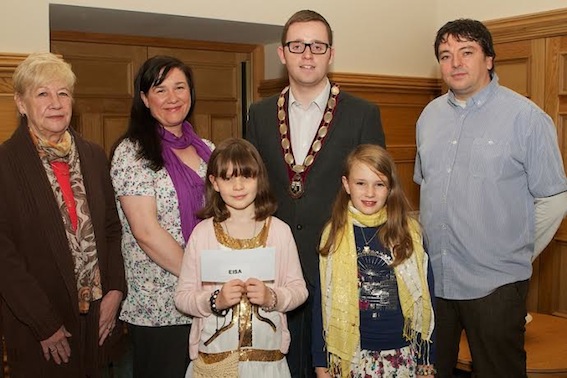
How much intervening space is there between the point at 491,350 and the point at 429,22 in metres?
2.71

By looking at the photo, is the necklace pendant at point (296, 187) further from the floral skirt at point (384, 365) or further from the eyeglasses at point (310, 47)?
the floral skirt at point (384, 365)

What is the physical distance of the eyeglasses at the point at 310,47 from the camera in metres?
2.33

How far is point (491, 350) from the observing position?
7.54ft

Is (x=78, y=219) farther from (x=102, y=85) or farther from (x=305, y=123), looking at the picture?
(x=102, y=85)

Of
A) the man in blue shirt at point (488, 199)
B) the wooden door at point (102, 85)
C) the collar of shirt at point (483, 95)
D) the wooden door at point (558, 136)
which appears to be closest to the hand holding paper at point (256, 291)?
the man in blue shirt at point (488, 199)

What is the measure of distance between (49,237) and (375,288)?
1027mm

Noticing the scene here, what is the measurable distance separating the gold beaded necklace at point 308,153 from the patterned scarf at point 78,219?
0.68 metres

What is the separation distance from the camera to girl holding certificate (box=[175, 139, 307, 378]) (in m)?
2.06

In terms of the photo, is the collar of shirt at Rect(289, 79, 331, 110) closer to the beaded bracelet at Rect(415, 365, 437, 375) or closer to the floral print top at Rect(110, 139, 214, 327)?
the floral print top at Rect(110, 139, 214, 327)

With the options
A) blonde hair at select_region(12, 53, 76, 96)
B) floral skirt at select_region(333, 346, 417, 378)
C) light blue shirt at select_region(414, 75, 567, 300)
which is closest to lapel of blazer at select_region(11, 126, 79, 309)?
blonde hair at select_region(12, 53, 76, 96)

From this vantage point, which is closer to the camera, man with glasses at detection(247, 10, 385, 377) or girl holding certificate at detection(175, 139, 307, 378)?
girl holding certificate at detection(175, 139, 307, 378)

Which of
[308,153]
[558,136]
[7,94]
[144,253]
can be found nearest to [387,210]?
[308,153]

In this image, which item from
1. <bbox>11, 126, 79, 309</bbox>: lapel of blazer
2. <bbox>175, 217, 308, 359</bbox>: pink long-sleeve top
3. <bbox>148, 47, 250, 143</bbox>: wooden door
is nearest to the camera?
<bbox>175, 217, 308, 359</bbox>: pink long-sleeve top

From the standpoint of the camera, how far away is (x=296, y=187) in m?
2.38
